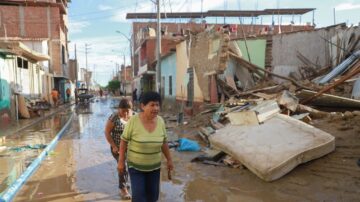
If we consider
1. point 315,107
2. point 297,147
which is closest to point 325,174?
point 297,147

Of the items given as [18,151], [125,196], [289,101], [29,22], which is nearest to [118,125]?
[125,196]

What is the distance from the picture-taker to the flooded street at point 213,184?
21.0 feet

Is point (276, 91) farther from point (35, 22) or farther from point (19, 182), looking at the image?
point (35, 22)

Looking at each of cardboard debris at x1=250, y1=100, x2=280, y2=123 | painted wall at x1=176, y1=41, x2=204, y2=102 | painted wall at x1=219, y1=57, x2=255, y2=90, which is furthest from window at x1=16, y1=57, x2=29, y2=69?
cardboard debris at x1=250, y1=100, x2=280, y2=123

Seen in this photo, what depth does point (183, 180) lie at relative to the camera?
770 centimetres

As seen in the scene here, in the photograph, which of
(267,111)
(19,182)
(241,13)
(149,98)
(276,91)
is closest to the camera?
(149,98)

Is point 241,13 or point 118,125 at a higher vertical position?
point 241,13

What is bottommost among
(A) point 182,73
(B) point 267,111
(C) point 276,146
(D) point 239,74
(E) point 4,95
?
(C) point 276,146

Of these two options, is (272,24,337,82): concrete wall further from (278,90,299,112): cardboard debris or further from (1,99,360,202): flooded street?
(1,99,360,202): flooded street

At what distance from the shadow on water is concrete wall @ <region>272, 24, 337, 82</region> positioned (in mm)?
9404

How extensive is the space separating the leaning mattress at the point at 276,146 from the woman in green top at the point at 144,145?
116 inches

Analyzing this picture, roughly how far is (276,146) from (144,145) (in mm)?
3704

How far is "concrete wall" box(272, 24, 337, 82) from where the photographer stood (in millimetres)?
16919

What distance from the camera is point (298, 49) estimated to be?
17969mm
